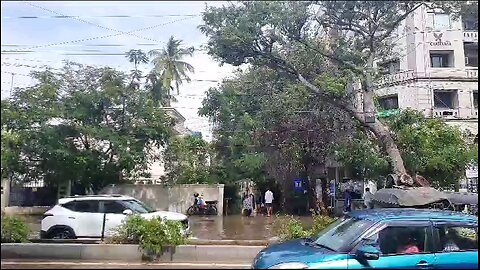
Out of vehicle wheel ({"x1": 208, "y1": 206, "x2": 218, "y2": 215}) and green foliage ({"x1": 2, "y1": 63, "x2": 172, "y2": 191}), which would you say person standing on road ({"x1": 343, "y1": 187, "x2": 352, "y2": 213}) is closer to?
vehicle wheel ({"x1": 208, "y1": 206, "x2": 218, "y2": 215})

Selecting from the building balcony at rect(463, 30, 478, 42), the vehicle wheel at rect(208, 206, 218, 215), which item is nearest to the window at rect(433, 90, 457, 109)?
the building balcony at rect(463, 30, 478, 42)

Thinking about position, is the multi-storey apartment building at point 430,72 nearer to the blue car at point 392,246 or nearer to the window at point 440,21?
the window at point 440,21

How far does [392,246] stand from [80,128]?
4.37m

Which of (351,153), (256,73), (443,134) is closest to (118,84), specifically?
(256,73)

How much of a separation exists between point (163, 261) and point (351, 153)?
10.0 metres

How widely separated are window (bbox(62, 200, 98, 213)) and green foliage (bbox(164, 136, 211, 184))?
2.42m

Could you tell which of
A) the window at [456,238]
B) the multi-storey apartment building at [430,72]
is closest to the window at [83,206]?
the window at [456,238]

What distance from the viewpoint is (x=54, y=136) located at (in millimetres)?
5848

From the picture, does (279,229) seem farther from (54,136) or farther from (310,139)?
(310,139)

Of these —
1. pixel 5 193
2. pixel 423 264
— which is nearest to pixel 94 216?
pixel 5 193

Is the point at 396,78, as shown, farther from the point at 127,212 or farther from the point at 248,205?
the point at 127,212

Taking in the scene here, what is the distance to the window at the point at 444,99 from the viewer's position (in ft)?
57.2

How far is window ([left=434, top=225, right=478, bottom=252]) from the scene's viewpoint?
183 inches

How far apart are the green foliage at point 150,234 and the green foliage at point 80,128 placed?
2.99ft
